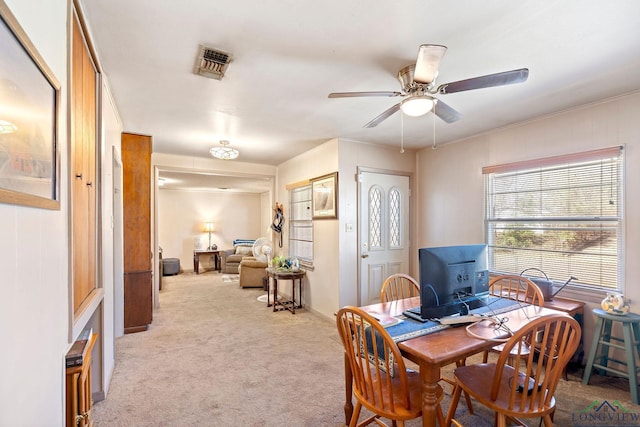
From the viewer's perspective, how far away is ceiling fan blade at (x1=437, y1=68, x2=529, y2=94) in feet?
5.40

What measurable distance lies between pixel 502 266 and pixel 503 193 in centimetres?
84

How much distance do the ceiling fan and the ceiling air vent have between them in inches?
29.6

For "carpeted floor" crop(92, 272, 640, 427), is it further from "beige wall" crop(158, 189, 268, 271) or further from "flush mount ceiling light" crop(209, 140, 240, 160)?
"beige wall" crop(158, 189, 268, 271)

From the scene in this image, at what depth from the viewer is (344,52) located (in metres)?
1.94

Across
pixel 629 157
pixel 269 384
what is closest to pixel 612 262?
pixel 629 157

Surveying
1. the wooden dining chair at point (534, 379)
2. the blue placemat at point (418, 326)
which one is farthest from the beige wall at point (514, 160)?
the wooden dining chair at point (534, 379)

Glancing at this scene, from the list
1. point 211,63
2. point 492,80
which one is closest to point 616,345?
point 492,80

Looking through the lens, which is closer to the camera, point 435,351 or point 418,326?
point 435,351

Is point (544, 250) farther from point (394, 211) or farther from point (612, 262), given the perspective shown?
point (394, 211)

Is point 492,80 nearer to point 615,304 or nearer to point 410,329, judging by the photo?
point 410,329

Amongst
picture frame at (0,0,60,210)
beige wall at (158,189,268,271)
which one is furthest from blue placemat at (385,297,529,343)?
beige wall at (158,189,268,271)

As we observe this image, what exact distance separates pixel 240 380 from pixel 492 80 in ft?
9.36

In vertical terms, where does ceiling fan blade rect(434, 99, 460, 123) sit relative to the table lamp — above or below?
above

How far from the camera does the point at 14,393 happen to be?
80 cm
